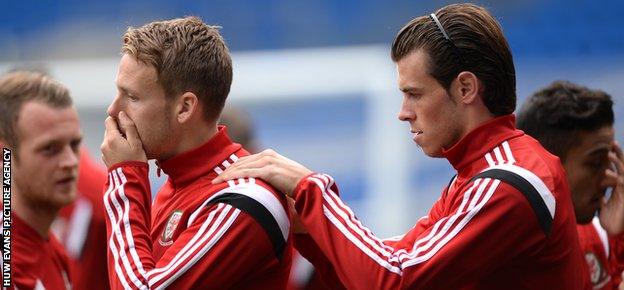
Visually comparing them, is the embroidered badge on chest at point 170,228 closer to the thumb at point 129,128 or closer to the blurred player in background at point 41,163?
the thumb at point 129,128

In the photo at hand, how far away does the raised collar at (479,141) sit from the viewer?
287cm

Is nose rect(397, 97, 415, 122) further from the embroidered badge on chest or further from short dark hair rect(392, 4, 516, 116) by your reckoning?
the embroidered badge on chest

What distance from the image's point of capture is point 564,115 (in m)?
3.81

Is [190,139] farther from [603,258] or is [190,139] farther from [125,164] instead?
[603,258]

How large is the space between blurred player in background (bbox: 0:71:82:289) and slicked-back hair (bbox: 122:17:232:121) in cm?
74

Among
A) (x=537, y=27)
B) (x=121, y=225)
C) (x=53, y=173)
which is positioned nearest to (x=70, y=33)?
(x=537, y=27)

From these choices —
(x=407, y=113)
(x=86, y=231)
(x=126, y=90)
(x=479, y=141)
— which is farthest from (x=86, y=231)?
(x=479, y=141)

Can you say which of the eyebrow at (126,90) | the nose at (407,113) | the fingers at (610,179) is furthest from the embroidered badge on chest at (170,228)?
the fingers at (610,179)

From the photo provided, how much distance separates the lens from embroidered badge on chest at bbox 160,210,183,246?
2898 millimetres

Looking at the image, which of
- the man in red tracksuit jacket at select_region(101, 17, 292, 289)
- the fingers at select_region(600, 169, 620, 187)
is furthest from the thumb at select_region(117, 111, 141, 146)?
the fingers at select_region(600, 169, 620, 187)

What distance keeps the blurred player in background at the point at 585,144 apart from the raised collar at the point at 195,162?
1.29m

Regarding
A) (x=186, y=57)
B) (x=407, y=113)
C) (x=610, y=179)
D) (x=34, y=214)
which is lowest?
(x=34, y=214)

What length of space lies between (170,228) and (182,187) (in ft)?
0.42

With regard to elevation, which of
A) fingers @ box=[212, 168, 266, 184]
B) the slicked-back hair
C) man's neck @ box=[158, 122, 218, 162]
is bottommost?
fingers @ box=[212, 168, 266, 184]
